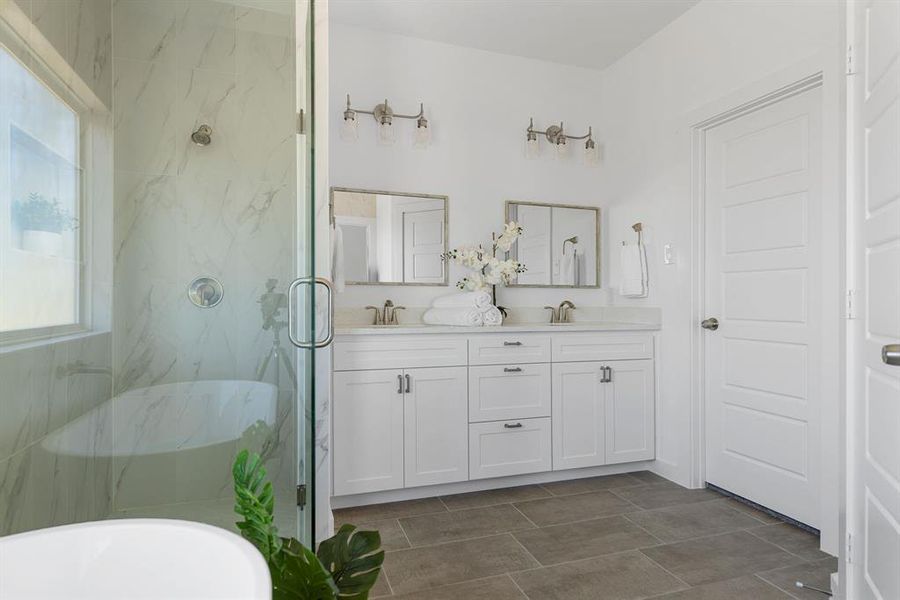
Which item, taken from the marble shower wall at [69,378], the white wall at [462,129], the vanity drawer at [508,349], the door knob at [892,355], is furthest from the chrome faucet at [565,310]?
the marble shower wall at [69,378]

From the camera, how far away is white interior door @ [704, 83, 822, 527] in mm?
2299

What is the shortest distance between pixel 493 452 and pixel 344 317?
1.12 metres

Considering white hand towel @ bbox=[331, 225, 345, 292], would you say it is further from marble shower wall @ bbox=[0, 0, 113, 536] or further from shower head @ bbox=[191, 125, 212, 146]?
marble shower wall @ bbox=[0, 0, 113, 536]

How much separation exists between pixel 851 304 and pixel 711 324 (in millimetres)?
1353

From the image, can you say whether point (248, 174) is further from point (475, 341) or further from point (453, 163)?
point (453, 163)

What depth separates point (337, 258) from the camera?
9.71ft

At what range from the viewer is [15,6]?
3.92 ft

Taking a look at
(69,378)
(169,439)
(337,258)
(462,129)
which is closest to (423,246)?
(337,258)

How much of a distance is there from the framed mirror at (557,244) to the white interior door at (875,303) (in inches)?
80.3

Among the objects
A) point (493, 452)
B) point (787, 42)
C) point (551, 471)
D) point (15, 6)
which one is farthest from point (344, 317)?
point (787, 42)

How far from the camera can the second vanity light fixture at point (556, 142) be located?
135 inches

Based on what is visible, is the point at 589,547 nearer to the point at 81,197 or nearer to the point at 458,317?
the point at 458,317

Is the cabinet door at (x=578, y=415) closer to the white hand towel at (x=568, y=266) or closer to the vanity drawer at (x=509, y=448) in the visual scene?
the vanity drawer at (x=509, y=448)

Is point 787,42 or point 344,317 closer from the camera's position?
point 787,42
